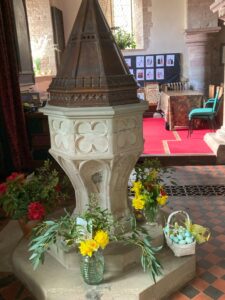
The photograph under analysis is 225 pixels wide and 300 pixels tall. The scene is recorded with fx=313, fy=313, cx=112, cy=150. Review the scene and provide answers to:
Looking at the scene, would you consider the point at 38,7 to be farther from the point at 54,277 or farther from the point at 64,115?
the point at 54,277

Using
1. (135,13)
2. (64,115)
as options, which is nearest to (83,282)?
(64,115)

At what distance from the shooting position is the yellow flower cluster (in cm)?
152

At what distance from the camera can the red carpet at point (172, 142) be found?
450 centimetres

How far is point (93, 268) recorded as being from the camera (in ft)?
5.51

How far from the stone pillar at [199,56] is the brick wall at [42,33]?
3.24 m

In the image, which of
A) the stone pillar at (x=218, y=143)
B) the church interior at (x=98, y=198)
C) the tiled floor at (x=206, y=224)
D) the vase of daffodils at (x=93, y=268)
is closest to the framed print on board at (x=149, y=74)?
the stone pillar at (x=218, y=143)

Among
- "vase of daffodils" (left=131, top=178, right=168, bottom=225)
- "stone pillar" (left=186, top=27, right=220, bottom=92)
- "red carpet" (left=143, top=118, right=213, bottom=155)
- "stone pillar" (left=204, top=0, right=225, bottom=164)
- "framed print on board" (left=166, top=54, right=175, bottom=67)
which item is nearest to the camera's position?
"vase of daffodils" (left=131, top=178, right=168, bottom=225)

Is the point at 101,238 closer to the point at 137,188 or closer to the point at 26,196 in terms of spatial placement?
the point at 137,188

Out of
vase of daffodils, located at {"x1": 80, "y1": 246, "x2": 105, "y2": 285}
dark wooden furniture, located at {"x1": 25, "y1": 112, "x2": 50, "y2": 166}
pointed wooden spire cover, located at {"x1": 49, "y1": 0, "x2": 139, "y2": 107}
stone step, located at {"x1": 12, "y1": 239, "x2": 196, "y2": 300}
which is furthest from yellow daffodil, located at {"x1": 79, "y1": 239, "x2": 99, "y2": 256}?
dark wooden furniture, located at {"x1": 25, "y1": 112, "x2": 50, "y2": 166}

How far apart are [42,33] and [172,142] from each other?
3.37 meters

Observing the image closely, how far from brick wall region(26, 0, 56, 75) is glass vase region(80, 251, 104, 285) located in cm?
510

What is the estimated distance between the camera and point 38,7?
600cm

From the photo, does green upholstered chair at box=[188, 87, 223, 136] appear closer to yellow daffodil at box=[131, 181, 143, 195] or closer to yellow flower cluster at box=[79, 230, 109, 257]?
yellow daffodil at box=[131, 181, 143, 195]

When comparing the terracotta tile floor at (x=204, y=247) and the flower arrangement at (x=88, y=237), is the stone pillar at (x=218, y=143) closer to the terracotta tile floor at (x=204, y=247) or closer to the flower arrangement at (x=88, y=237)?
the terracotta tile floor at (x=204, y=247)
